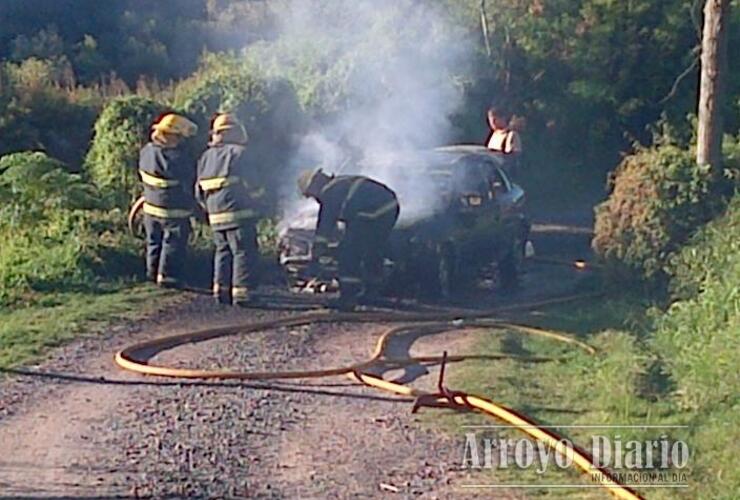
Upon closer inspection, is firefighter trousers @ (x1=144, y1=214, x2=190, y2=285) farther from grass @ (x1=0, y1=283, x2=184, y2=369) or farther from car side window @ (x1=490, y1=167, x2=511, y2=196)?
car side window @ (x1=490, y1=167, x2=511, y2=196)

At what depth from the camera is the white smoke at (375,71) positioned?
2042cm

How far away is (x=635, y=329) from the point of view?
12.6 metres

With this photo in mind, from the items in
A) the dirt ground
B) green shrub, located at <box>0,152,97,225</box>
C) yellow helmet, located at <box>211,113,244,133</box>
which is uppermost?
yellow helmet, located at <box>211,113,244,133</box>

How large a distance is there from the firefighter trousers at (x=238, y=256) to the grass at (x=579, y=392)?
2.51m

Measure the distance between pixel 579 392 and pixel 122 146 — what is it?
8.91m

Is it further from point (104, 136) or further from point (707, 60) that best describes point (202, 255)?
point (707, 60)

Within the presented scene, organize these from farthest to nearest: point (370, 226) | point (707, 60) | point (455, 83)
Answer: point (455, 83) < point (707, 60) < point (370, 226)

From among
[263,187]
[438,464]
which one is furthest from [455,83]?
[438,464]

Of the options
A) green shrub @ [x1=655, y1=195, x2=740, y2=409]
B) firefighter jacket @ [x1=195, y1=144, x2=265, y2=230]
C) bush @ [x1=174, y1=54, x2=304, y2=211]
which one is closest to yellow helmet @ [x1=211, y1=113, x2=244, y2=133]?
firefighter jacket @ [x1=195, y1=144, x2=265, y2=230]

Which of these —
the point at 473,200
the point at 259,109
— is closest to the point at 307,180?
the point at 473,200

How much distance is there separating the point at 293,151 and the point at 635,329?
26.4ft

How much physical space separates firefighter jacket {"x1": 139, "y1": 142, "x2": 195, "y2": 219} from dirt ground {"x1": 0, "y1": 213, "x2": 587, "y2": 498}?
2561 millimetres

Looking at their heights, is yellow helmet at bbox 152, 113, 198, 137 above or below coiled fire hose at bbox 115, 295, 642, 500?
above

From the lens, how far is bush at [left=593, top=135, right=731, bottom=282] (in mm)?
13766
